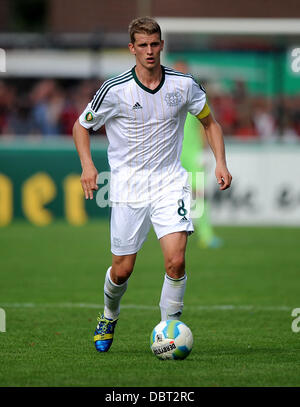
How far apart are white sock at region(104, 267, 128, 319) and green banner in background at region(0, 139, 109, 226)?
Result: 10969 millimetres

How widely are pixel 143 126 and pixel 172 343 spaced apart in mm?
1616

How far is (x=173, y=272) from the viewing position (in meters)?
→ 7.11

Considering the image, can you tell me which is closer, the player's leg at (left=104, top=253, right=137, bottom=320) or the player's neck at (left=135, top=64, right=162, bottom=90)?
the player's neck at (left=135, top=64, right=162, bottom=90)

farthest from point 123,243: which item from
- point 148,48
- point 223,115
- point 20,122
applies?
point 20,122

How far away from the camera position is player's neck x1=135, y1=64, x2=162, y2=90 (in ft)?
23.4

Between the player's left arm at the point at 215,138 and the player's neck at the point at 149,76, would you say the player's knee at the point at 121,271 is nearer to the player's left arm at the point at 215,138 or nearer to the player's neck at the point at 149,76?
the player's left arm at the point at 215,138

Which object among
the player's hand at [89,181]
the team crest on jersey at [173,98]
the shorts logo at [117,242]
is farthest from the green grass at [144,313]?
the team crest on jersey at [173,98]

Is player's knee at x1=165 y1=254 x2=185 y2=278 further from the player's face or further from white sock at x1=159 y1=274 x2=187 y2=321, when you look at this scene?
the player's face

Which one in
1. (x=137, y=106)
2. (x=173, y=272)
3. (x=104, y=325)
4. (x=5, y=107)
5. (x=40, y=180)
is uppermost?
(x=137, y=106)

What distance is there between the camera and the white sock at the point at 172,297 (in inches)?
282

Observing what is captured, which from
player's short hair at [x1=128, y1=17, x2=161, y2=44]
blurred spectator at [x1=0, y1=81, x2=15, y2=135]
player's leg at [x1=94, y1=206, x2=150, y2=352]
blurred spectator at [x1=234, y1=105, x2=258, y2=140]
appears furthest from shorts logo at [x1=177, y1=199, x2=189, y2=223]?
blurred spectator at [x1=0, y1=81, x2=15, y2=135]

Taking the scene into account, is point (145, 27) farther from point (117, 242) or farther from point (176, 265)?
point (176, 265)

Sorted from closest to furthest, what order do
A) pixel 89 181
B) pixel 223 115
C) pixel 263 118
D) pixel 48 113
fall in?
pixel 89 181 → pixel 223 115 → pixel 263 118 → pixel 48 113

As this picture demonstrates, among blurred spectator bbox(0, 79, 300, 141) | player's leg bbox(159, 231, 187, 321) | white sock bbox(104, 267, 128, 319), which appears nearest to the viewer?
player's leg bbox(159, 231, 187, 321)
